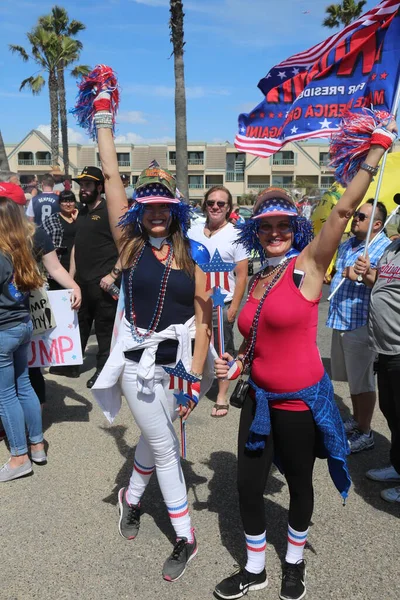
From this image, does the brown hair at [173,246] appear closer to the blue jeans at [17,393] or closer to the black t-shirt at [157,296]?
the black t-shirt at [157,296]

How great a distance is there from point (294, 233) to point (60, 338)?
2532 millimetres

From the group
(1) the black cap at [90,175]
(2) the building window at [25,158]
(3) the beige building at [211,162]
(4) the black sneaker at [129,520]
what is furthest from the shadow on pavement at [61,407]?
(2) the building window at [25,158]

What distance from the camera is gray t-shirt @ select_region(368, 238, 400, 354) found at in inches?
122

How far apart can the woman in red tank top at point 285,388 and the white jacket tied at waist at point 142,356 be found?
30cm

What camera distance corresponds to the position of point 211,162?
63.4 metres

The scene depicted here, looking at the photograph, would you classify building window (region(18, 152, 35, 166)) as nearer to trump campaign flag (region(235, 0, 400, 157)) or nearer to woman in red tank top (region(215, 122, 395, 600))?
trump campaign flag (region(235, 0, 400, 157))

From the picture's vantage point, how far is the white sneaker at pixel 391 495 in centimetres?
329

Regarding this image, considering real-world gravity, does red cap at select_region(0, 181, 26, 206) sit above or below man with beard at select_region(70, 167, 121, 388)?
above

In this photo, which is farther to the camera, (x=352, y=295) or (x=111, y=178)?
(x=352, y=295)

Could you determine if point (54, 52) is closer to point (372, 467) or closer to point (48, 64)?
point (48, 64)

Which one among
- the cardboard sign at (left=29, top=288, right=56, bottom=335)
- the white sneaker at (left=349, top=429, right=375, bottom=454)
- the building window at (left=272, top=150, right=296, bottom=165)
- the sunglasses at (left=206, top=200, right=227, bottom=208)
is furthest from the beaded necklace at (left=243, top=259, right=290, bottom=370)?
the building window at (left=272, top=150, right=296, bottom=165)

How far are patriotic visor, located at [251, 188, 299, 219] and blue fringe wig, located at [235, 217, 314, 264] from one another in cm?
5

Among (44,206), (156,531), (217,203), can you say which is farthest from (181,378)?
(44,206)

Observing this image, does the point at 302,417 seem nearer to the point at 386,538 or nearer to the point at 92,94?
the point at 386,538
